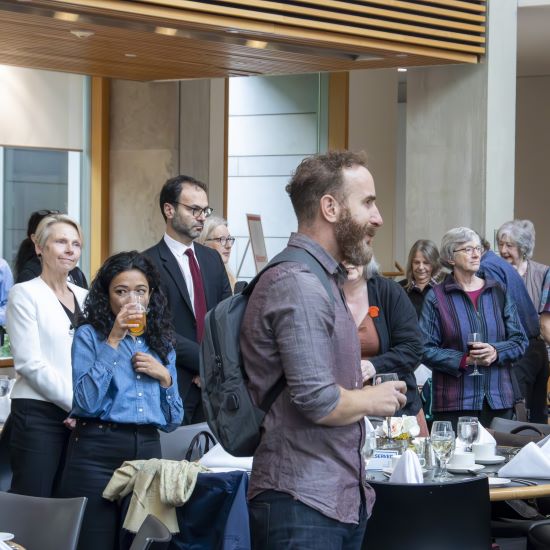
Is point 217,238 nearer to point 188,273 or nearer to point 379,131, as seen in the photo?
point 188,273

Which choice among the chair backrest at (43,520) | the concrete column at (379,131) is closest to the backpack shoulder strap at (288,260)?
the chair backrest at (43,520)

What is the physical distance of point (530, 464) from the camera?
4.38 meters

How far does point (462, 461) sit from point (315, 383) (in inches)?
79.3

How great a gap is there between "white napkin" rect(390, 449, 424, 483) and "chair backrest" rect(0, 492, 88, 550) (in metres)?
1.18

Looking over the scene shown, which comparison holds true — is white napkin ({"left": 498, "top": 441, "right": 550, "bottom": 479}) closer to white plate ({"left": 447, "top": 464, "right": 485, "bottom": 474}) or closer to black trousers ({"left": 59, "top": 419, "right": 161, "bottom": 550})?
white plate ({"left": 447, "top": 464, "right": 485, "bottom": 474})

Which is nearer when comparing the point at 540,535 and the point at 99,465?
the point at 99,465

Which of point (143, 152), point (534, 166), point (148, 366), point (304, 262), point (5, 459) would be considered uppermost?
point (534, 166)

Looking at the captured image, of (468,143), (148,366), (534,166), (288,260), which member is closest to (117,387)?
(148,366)

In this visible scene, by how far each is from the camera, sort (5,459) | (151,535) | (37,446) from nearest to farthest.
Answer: (151,535) → (37,446) → (5,459)

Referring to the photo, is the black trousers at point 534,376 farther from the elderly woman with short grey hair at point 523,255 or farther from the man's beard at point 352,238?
the man's beard at point 352,238

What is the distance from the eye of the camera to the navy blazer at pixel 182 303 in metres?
5.46

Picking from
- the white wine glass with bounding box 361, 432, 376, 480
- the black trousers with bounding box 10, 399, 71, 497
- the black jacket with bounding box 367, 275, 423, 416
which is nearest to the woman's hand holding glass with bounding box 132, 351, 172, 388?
the black trousers with bounding box 10, 399, 71, 497

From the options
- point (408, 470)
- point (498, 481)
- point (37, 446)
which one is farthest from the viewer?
point (37, 446)

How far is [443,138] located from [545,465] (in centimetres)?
625
